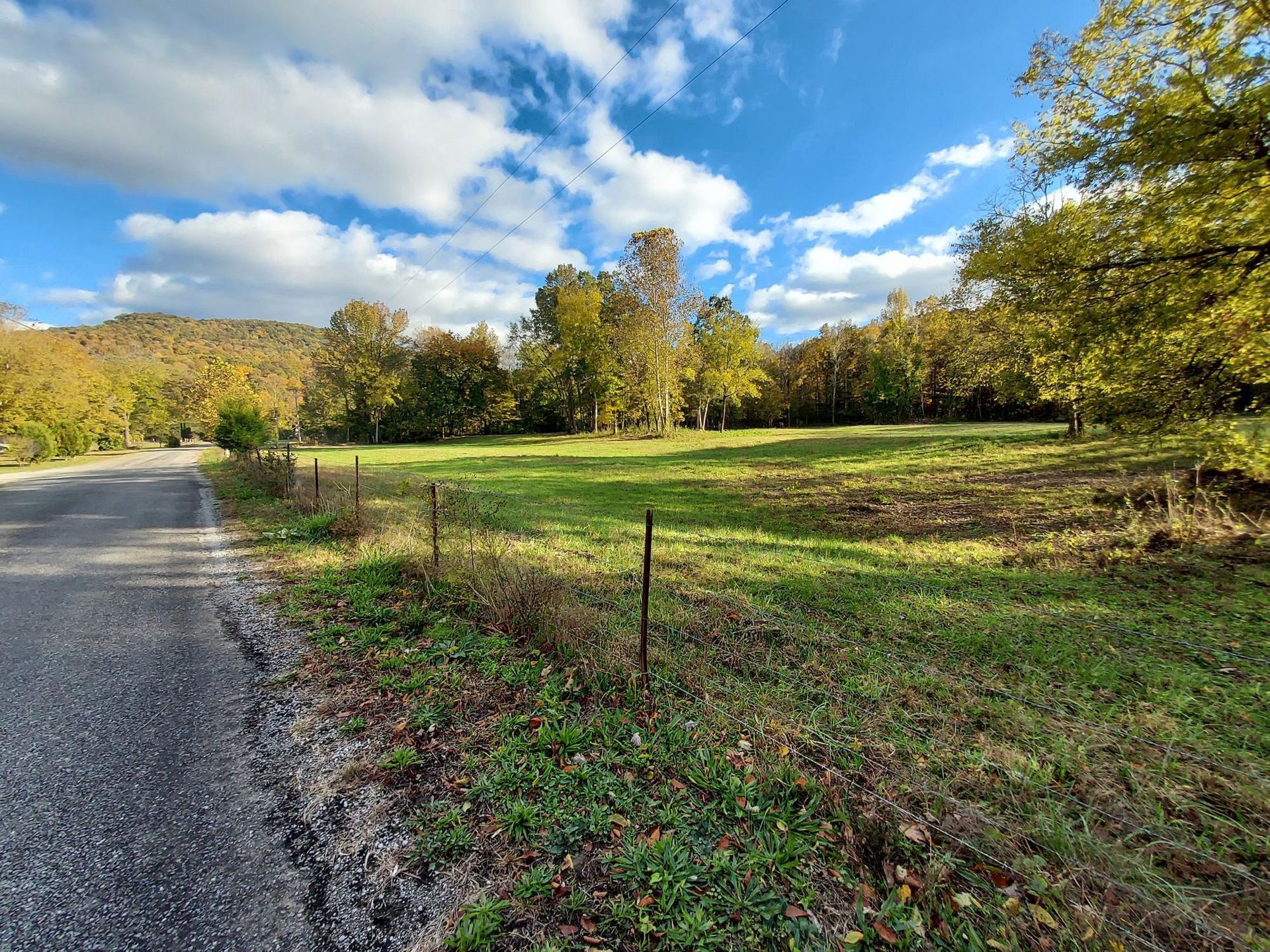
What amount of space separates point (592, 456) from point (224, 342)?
11383cm

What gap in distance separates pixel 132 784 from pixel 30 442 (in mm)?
43352

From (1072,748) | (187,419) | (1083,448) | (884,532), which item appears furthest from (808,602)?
(187,419)

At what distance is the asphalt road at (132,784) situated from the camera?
1.96 m

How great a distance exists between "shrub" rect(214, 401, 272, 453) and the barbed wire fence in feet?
56.1

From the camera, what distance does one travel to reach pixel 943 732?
10.5 ft

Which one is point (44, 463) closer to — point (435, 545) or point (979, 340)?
point (435, 545)

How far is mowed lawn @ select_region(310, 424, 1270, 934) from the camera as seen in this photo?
255 cm

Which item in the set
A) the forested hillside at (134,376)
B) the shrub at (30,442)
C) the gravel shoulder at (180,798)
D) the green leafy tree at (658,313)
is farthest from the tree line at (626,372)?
the gravel shoulder at (180,798)

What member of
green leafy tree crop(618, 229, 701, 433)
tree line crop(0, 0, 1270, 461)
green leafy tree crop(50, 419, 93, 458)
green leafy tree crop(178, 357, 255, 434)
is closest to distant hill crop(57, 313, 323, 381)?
tree line crop(0, 0, 1270, 461)

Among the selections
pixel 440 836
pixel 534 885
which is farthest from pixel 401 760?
pixel 534 885

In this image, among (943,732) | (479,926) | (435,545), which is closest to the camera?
(479,926)

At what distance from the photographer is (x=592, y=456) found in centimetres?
2522

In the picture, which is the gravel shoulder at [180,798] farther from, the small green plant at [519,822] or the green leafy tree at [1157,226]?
the green leafy tree at [1157,226]

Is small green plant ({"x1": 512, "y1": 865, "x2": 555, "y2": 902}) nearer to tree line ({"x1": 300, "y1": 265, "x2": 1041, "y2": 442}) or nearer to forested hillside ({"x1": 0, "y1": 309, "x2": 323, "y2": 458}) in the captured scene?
forested hillside ({"x1": 0, "y1": 309, "x2": 323, "y2": 458})
